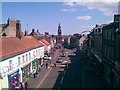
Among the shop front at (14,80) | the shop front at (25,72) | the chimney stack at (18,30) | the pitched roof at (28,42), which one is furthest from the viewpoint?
the chimney stack at (18,30)

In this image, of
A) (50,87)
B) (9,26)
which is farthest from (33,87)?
(9,26)

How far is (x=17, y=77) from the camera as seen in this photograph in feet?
116

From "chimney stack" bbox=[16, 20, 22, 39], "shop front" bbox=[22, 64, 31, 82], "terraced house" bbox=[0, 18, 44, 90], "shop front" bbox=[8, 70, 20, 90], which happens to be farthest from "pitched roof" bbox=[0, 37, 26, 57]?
"chimney stack" bbox=[16, 20, 22, 39]

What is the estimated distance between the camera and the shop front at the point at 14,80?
31.5 meters

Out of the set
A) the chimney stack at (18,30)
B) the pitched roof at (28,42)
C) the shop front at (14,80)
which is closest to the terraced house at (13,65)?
the shop front at (14,80)

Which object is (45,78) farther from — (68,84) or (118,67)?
(118,67)

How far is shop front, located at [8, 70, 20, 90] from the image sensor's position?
31487mm

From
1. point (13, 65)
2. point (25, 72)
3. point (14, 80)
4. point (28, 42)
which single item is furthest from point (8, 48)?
point (28, 42)

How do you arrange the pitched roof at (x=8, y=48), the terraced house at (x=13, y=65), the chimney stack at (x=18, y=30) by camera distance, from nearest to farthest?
the terraced house at (x=13, y=65) → the pitched roof at (x=8, y=48) → the chimney stack at (x=18, y=30)

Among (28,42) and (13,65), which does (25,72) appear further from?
(28,42)

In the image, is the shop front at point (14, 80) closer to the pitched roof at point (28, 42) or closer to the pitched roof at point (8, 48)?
the pitched roof at point (8, 48)

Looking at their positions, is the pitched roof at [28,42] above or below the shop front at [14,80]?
above

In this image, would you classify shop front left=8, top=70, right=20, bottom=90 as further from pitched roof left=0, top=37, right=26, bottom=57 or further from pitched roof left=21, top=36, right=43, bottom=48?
pitched roof left=21, top=36, right=43, bottom=48

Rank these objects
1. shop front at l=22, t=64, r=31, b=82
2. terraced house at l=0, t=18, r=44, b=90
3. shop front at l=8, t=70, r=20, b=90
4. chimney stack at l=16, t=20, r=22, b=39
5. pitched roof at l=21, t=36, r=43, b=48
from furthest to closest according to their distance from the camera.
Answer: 1. chimney stack at l=16, t=20, r=22, b=39
2. pitched roof at l=21, t=36, r=43, b=48
3. shop front at l=22, t=64, r=31, b=82
4. shop front at l=8, t=70, r=20, b=90
5. terraced house at l=0, t=18, r=44, b=90
